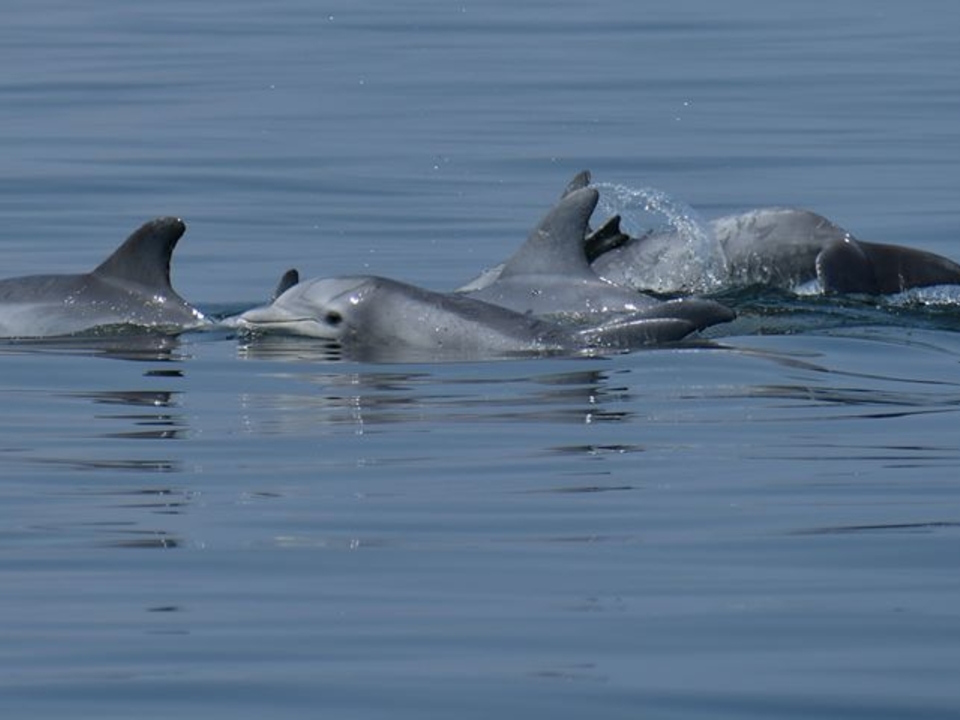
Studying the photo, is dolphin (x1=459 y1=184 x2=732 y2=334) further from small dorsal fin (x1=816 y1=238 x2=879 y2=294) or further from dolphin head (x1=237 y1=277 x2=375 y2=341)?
small dorsal fin (x1=816 y1=238 x2=879 y2=294)

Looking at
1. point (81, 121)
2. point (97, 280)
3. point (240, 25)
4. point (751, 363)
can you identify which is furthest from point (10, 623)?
point (240, 25)

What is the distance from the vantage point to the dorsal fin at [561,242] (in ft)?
50.2

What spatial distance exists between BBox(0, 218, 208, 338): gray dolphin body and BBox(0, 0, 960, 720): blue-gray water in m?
0.37

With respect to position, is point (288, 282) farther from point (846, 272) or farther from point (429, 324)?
point (846, 272)

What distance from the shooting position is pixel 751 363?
536 inches

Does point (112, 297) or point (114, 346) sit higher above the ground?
point (112, 297)

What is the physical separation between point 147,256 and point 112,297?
0.93 feet

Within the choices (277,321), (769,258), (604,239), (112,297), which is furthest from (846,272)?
(112,297)

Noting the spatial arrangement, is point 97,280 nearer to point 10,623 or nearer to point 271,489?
point 271,489

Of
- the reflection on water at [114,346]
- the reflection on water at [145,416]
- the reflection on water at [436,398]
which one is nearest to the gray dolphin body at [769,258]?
the reflection on water at [114,346]

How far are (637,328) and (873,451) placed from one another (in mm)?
3150

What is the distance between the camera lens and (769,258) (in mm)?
17422

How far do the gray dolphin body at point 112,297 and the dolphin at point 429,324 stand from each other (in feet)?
1.29

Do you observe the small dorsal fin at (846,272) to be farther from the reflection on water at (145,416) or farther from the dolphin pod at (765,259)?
the reflection on water at (145,416)
